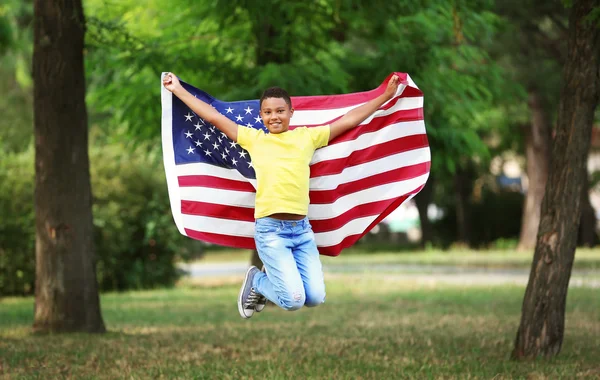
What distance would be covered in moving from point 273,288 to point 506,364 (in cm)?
265

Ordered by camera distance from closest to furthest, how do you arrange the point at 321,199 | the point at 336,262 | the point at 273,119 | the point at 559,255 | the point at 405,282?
the point at 273,119 < the point at 321,199 < the point at 559,255 < the point at 405,282 < the point at 336,262

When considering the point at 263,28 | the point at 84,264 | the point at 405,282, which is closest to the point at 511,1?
the point at 405,282

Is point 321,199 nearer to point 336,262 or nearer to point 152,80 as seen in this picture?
point 152,80

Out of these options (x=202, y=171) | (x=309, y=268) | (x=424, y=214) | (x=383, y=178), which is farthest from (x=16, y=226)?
(x=424, y=214)

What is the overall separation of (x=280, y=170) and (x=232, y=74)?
6.95 metres

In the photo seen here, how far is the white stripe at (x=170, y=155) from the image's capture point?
805 cm

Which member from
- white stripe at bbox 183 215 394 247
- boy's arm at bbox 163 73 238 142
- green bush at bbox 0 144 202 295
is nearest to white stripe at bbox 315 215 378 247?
white stripe at bbox 183 215 394 247

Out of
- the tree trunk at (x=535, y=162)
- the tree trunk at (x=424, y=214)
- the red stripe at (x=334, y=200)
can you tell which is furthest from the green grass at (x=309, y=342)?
the tree trunk at (x=424, y=214)

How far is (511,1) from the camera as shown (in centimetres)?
2630

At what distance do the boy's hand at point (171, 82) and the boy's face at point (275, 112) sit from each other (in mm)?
893

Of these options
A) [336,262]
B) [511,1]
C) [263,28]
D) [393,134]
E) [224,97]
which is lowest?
[336,262]

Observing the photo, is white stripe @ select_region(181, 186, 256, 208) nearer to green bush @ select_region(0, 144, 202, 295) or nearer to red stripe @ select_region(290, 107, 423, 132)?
red stripe @ select_region(290, 107, 423, 132)

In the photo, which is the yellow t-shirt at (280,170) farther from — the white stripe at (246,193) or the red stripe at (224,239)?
the red stripe at (224,239)

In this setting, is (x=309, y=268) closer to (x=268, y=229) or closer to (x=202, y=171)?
(x=268, y=229)
